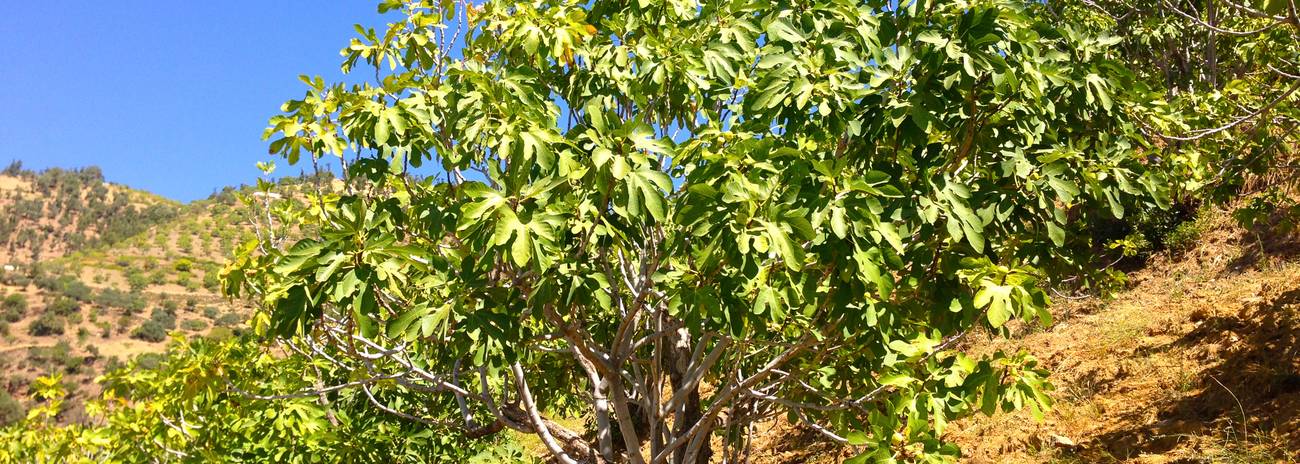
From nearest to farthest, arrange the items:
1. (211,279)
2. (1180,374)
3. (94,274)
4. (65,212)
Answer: (1180,374), (211,279), (94,274), (65,212)

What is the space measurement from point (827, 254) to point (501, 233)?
1.21 m

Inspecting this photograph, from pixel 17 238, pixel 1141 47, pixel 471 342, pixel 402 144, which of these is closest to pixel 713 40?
pixel 402 144

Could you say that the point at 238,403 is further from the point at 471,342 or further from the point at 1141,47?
the point at 1141,47

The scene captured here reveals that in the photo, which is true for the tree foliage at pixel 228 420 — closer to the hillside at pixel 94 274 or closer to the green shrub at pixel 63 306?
the hillside at pixel 94 274

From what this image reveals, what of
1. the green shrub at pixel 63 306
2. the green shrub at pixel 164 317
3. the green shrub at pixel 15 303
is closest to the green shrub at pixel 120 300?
the green shrub at pixel 164 317

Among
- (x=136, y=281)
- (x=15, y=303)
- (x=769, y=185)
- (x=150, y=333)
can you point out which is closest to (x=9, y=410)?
(x=150, y=333)

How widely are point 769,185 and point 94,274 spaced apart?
69.0 meters

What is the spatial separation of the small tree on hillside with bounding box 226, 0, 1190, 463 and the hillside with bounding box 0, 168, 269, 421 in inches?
1266

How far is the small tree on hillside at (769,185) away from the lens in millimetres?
3166

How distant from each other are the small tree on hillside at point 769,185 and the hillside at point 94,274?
32159 millimetres

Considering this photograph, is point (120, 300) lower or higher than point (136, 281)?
lower

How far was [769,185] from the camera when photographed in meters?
3.25

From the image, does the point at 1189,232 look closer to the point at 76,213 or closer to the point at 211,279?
the point at 211,279

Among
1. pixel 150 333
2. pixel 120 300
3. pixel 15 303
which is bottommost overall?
pixel 150 333
